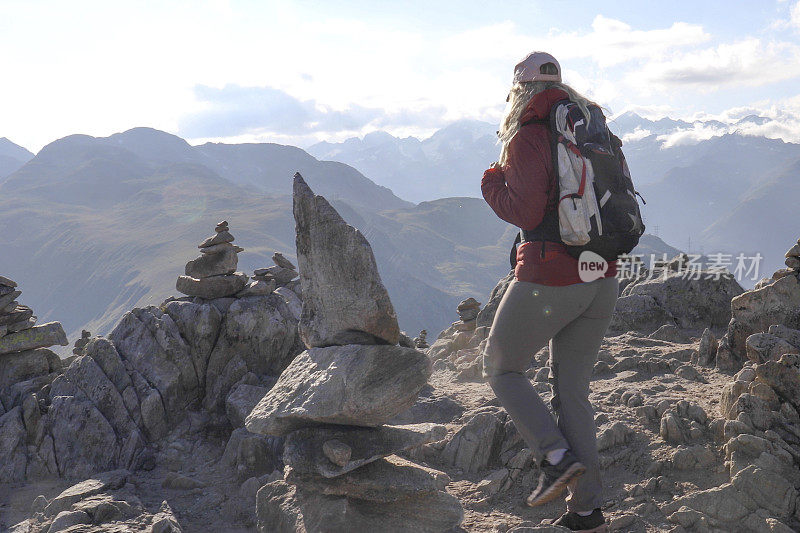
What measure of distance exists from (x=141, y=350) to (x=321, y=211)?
23.8 ft

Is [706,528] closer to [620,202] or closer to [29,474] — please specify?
[620,202]

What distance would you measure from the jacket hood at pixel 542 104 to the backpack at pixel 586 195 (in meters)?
0.07

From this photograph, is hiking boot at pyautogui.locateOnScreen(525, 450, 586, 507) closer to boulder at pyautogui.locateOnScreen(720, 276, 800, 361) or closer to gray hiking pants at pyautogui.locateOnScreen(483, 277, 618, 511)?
gray hiking pants at pyautogui.locateOnScreen(483, 277, 618, 511)

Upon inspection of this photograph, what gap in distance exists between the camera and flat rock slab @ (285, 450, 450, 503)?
7676mm

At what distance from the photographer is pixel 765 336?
9562mm

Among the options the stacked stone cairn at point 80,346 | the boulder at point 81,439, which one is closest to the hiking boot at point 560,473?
the boulder at point 81,439

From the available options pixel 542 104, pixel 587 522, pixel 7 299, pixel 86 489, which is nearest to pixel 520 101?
pixel 542 104

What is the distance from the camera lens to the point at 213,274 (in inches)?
611

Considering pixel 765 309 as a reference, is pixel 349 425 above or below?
below

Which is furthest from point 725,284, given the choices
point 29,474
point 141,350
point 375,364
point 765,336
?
point 29,474

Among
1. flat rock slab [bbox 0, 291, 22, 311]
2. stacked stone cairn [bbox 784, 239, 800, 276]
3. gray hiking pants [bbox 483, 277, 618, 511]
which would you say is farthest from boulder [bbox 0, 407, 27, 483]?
stacked stone cairn [bbox 784, 239, 800, 276]

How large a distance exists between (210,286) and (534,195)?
38.8 ft

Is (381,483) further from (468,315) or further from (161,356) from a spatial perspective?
(468,315)

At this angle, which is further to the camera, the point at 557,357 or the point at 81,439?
the point at 81,439
